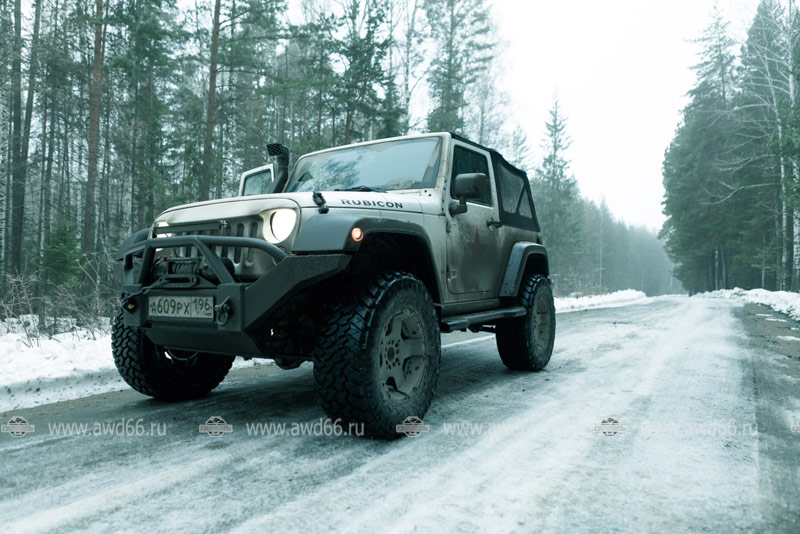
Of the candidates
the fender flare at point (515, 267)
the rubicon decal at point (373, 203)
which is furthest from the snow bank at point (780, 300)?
the rubicon decal at point (373, 203)

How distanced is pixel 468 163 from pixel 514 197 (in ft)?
3.38

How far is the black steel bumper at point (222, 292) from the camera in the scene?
2428mm

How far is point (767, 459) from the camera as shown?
98.7 inches

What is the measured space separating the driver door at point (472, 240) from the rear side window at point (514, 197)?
18 centimetres

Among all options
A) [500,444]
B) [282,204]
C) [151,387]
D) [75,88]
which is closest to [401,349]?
[500,444]

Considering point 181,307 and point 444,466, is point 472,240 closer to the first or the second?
point 444,466

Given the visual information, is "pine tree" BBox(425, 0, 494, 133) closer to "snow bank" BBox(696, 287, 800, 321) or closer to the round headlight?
"snow bank" BBox(696, 287, 800, 321)

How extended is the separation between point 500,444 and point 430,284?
1.16 meters

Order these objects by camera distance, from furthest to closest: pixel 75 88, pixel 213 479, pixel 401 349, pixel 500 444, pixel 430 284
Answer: pixel 75 88
pixel 430 284
pixel 401 349
pixel 500 444
pixel 213 479

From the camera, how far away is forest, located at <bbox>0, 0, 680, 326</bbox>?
12.7 m

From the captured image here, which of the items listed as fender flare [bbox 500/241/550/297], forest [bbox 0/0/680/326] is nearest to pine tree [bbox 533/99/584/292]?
forest [bbox 0/0/680/326]

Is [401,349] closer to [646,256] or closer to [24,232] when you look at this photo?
[24,232]

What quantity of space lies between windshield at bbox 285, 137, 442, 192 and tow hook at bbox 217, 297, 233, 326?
1.48 metres

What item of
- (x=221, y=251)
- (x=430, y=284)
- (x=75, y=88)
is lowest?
(x=430, y=284)
